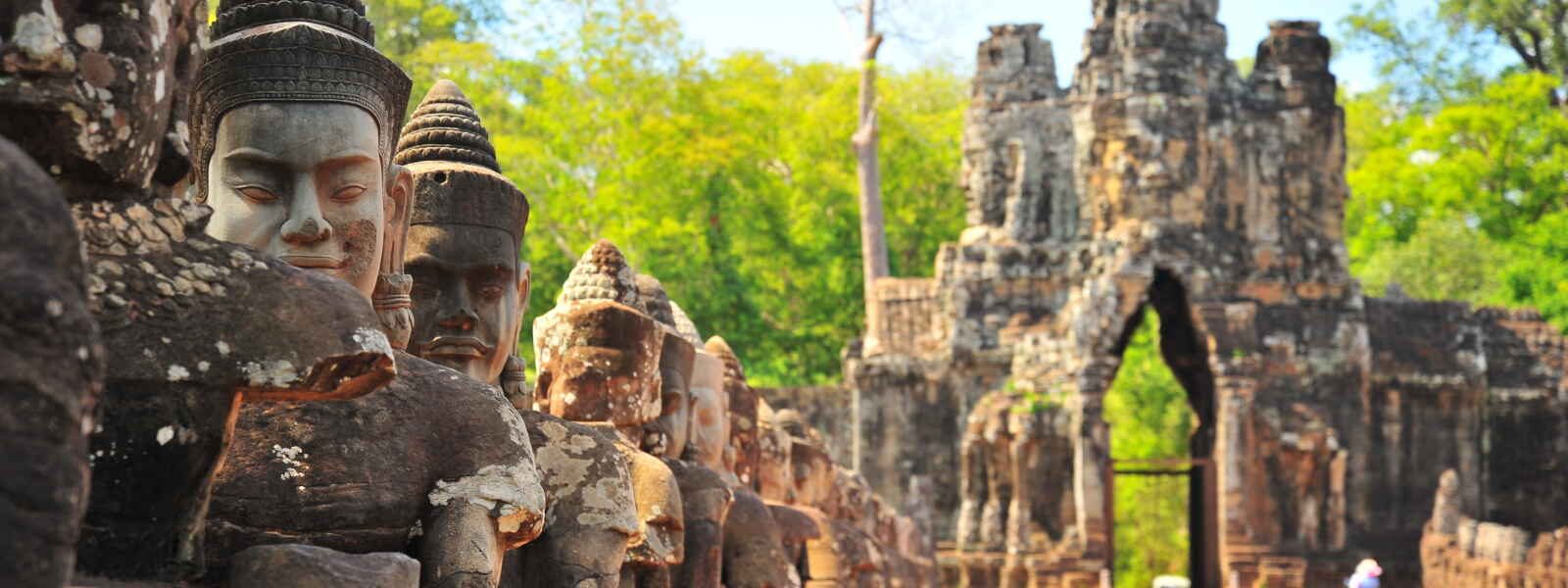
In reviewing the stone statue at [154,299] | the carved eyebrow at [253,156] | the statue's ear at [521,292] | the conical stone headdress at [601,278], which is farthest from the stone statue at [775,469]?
the stone statue at [154,299]

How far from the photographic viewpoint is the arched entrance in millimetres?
26500

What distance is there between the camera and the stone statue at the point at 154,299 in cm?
260

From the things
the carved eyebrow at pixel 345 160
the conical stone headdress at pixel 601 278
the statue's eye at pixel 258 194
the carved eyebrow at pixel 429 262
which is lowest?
the statue's eye at pixel 258 194

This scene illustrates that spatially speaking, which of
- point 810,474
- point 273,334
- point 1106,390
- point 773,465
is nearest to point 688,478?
point 273,334

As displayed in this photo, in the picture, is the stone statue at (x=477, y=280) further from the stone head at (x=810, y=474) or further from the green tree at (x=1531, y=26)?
the green tree at (x=1531, y=26)

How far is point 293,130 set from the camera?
13.2 ft

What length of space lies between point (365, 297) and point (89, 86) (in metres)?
0.66

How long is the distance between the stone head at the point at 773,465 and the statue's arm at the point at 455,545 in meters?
6.23

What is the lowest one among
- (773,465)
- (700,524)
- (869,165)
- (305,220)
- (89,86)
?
(700,524)

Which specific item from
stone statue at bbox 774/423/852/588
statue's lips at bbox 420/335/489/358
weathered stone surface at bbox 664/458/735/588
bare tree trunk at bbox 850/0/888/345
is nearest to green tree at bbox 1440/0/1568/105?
bare tree trunk at bbox 850/0/888/345

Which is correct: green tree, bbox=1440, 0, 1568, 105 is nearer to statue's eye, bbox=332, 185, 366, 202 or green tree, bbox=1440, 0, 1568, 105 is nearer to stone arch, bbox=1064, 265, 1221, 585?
stone arch, bbox=1064, 265, 1221, 585

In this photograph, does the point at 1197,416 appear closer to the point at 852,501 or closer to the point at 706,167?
the point at 706,167

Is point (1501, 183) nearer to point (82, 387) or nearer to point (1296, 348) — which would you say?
point (1296, 348)

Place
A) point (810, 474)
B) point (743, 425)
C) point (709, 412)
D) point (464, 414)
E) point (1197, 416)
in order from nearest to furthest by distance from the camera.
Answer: point (464, 414)
point (709, 412)
point (743, 425)
point (810, 474)
point (1197, 416)
